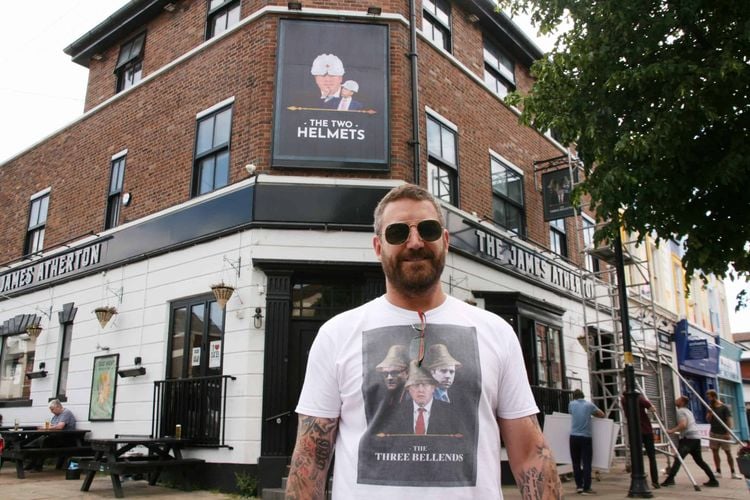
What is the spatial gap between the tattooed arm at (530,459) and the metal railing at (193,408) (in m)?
7.84

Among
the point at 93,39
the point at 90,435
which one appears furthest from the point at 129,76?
the point at 90,435

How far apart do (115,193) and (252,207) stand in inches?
183

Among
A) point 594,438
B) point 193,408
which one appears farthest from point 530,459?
point 594,438

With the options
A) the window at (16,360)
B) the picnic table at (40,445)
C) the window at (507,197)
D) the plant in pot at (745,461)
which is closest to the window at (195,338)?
the picnic table at (40,445)

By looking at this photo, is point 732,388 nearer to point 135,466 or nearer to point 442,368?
point 135,466

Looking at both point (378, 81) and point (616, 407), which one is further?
point (616, 407)

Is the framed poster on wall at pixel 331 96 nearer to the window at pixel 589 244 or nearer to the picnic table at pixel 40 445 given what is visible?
the picnic table at pixel 40 445

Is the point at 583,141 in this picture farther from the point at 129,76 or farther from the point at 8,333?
the point at 8,333

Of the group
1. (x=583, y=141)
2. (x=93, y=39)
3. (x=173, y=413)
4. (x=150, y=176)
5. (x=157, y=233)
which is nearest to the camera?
(x=583, y=141)

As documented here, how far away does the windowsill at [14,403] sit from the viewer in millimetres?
13866

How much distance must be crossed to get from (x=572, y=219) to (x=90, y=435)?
12023 millimetres

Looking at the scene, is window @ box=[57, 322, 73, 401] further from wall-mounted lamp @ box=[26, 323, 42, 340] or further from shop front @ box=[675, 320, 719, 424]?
shop front @ box=[675, 320, 719, 424]

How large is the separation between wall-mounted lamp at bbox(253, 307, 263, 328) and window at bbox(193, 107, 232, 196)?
8.39 feet

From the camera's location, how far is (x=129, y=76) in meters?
14.2
